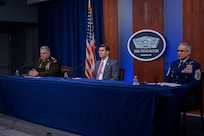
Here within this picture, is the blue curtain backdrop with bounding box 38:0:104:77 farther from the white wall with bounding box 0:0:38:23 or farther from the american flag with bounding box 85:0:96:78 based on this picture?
the american flag with bounding box 85:0:96:78

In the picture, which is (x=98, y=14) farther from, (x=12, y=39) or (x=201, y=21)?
(x=12, y=39)

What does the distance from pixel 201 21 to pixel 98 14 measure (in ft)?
7.38

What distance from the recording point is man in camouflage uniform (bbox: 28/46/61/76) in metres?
4.54

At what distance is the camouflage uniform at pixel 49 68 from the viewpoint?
4.55m

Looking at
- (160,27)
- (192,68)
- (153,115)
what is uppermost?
A: (160,27)

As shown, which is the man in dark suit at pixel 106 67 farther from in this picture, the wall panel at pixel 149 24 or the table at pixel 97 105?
the wall panel at pixel 149 24

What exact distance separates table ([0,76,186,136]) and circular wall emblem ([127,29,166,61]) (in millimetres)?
2048

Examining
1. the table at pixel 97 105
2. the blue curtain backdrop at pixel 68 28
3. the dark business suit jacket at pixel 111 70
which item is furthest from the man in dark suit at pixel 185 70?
the blue curtain backdrop at pixel 68 28

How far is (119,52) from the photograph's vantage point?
19.4 ft

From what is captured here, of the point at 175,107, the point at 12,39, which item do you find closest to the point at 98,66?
the point at 175,107

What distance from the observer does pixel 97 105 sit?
3.20 m

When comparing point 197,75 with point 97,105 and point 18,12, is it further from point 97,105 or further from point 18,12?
point 18,12

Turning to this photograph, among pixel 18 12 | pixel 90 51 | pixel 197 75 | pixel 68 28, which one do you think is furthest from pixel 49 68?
pixel 18 12

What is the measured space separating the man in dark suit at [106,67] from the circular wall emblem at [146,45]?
117 centimetres
